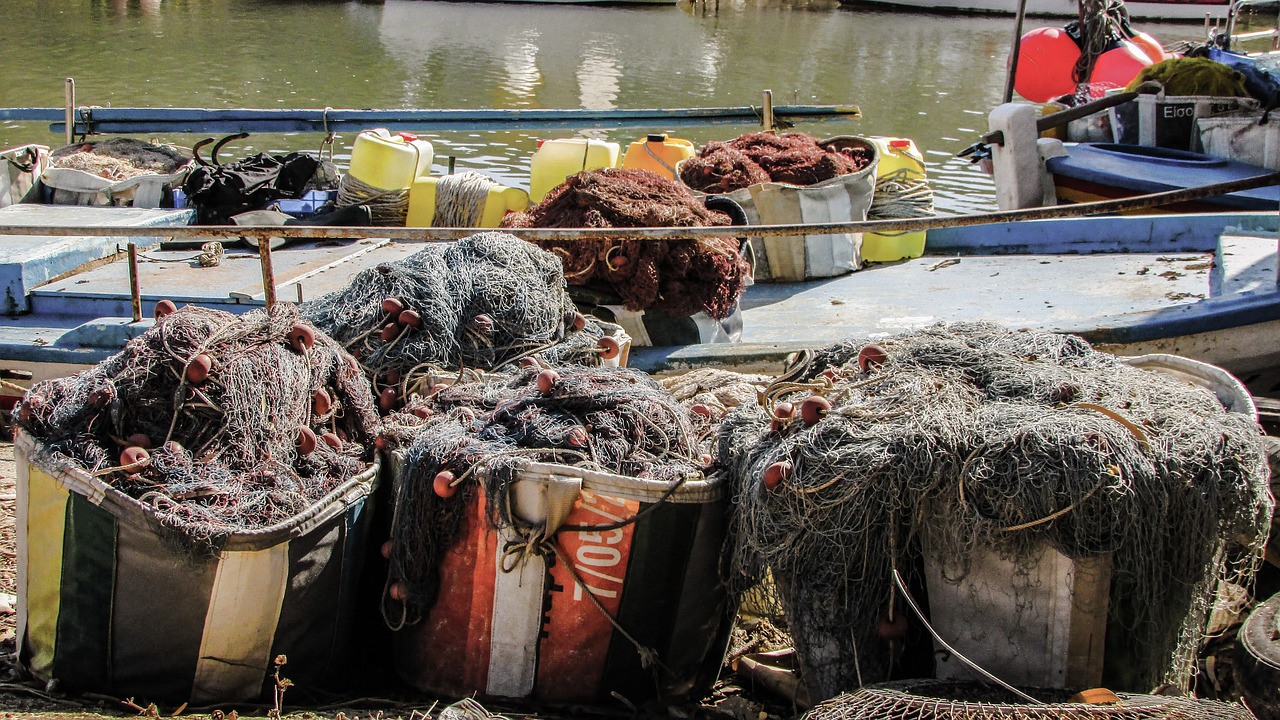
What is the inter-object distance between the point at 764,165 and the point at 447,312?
147 inches

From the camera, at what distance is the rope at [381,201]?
8.45 m

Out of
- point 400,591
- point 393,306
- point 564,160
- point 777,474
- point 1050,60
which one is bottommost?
point 400,591

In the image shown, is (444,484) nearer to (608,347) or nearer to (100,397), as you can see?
(100,397)

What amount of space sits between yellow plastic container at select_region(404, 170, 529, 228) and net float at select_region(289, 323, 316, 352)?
4.26 meters

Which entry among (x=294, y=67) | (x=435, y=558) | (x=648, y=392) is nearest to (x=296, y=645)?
(x=435, y=558)

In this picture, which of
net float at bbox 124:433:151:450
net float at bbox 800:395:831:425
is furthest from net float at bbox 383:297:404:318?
net float at bbox 800:395:831:425

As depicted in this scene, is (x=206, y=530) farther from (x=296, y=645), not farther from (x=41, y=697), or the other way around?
(x=41, y=697)

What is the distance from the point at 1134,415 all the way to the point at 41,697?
338 cm

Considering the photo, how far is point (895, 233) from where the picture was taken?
8039 millimetres

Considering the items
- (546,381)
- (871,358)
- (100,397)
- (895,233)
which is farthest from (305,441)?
(895,233)

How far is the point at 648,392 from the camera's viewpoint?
368cm

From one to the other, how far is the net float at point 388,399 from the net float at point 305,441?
0.63 meters

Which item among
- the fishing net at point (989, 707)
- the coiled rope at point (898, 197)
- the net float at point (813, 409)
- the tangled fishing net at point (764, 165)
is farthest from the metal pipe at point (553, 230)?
the coiled rope at point (898, 197)

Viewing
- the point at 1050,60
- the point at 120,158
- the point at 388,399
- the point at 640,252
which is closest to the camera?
the point at 388,399
